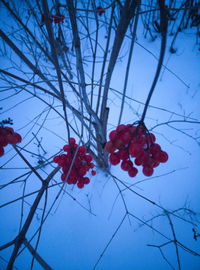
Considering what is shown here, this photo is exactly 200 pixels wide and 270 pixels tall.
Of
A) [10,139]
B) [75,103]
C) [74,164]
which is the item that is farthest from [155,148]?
[75,103]

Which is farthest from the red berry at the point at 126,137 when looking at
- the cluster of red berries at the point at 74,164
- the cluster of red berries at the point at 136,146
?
the cluster of red berries at the point at 74,164

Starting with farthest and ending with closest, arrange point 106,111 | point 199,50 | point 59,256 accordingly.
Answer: point 199,50 → point 59,256 → point 106,111

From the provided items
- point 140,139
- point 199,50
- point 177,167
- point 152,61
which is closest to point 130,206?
point 177,167

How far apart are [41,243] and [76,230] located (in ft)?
0.57

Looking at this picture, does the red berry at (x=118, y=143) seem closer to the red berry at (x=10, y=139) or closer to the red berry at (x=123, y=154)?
the red berry at (x=123, y=154)

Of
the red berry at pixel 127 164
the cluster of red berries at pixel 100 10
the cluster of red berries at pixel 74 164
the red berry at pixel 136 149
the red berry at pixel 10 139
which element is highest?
the cluster of red berries at pixel 100 10

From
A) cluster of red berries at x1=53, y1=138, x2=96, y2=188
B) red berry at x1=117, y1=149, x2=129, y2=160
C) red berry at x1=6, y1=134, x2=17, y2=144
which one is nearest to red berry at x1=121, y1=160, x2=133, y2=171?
red berry at x1=117, y1=149, x2=129, y2=160

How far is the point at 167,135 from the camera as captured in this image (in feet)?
3.27

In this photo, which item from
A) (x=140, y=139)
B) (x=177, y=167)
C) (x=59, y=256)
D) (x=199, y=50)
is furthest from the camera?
(x=199, y=50)

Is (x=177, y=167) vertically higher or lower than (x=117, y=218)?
higher

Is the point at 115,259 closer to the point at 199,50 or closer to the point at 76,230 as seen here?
the point at 76,230

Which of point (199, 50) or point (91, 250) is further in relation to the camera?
point (199, 50)

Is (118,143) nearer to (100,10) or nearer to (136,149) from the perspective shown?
(136,149)

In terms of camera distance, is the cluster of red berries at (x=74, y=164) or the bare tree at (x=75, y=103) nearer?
the bare tree at (x=75, y=103)
